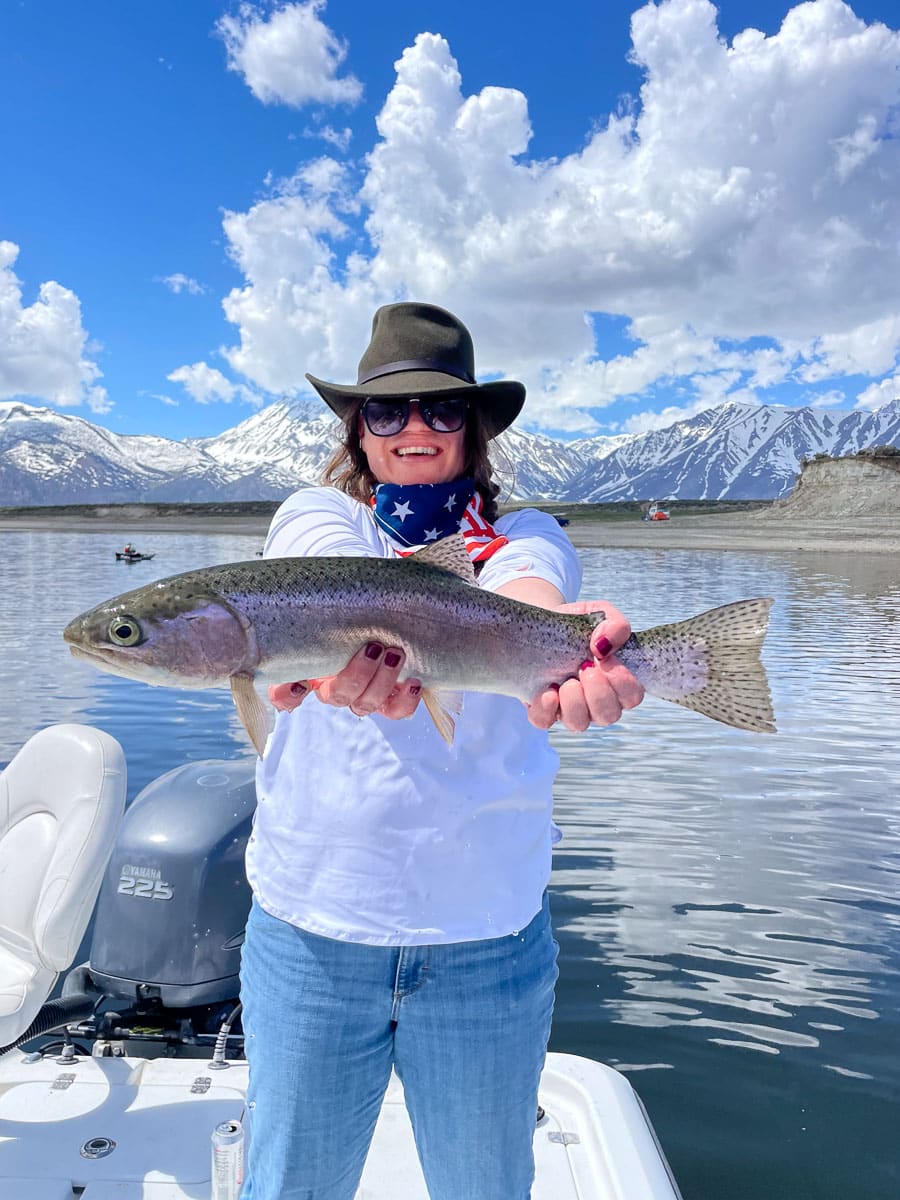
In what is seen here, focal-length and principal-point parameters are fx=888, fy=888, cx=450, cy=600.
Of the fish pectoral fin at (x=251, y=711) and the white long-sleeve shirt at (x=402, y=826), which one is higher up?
the fish pectoral fin at (x=251, y=711)

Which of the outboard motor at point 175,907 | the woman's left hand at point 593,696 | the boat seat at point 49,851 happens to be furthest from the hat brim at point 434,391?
the outboard motor at point 175,907

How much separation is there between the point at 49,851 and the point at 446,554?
3453 mm

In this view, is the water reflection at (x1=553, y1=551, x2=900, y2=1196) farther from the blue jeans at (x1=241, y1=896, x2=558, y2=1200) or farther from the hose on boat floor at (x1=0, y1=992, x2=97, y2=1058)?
the hose on boat floor at (x1=0, y1=992, x2=97, y2=1058)

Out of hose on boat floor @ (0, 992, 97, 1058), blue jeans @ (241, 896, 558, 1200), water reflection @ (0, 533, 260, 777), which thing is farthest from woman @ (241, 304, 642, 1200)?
water reflection @ (0, 533, 260, 777)

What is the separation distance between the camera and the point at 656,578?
52344 millimetres

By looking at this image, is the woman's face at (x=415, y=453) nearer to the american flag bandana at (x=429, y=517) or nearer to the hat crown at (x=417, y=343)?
the american flag bandana at (x=429, y=517)

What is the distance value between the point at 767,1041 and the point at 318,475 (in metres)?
5.65

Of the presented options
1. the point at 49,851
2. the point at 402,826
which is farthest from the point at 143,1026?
the point at 402,826

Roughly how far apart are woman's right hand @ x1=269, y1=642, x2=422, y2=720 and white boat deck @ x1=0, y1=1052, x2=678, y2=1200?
9.04 ft

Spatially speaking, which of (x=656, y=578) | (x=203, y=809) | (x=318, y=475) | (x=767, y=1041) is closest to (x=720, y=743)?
(x=767, y=1041)

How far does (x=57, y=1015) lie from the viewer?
16.5ft

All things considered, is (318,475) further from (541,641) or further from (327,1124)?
(327,1124)

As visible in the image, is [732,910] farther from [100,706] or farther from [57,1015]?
[100,706]

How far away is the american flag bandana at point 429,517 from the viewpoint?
3.61 meters
